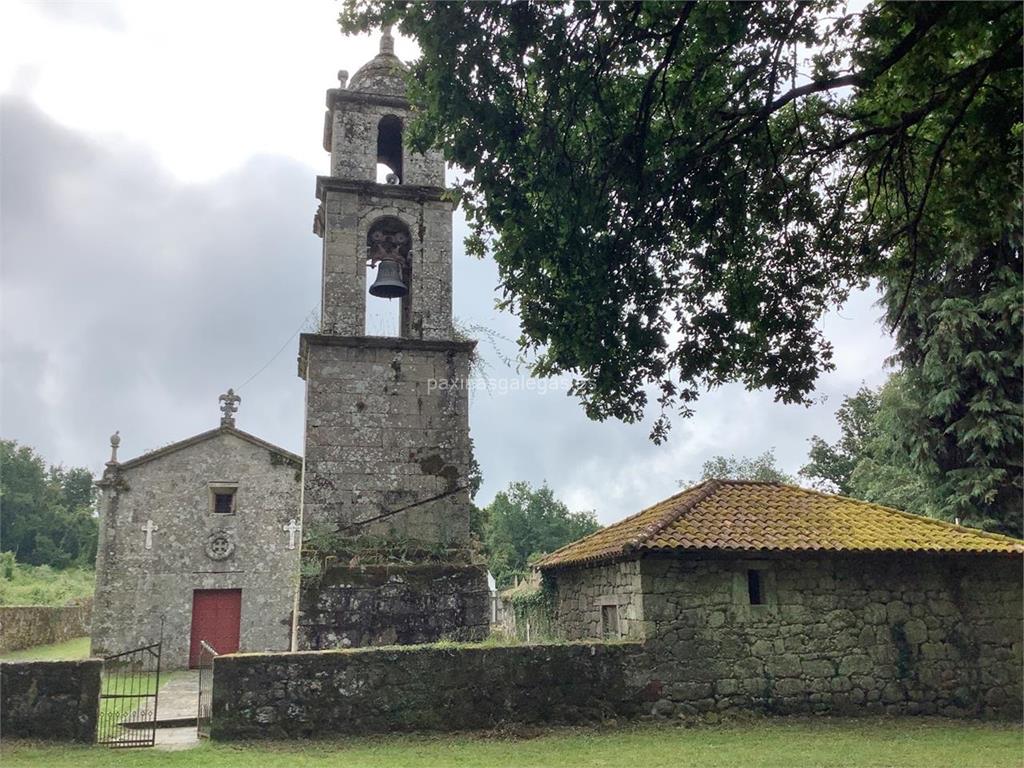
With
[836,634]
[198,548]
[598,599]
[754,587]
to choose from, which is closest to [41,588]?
[198,548]

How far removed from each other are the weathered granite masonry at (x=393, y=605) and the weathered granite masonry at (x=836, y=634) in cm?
252

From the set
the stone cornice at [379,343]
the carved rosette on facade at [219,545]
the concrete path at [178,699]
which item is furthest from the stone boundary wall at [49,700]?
the carved rosette on facade at [219,545]

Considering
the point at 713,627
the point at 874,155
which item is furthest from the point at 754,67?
the point at 713,627

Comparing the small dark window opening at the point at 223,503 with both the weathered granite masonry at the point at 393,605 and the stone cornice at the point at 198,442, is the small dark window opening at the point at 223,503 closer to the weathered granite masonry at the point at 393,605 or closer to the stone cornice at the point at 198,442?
the stone cornice at the point at 198,442

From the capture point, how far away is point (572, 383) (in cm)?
781

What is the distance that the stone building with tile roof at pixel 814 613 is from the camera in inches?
425

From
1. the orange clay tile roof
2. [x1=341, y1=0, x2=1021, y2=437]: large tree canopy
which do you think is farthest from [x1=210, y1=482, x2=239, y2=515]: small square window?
[x1=341, y1=0, x2=1021, y2=437]: large tree canopy

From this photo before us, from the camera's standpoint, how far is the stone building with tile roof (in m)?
10.8

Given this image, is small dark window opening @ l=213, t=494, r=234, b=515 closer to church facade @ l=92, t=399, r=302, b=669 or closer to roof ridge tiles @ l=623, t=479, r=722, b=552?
church facade @ l=92, t=399, r=302, b=669

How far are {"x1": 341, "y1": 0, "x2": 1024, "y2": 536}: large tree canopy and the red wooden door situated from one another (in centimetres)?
1933

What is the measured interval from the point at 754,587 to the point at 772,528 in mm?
1032

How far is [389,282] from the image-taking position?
37.5 feet

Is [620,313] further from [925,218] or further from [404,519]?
[404,519]

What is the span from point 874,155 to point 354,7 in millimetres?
4922
